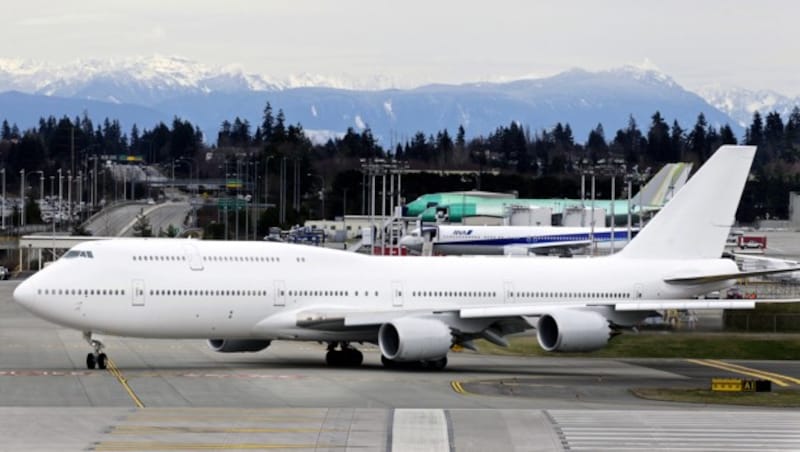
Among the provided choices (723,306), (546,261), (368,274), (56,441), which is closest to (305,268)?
(368,274)

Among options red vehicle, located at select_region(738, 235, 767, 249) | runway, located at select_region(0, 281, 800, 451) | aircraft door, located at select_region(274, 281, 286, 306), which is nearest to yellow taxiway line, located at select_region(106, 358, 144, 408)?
runway, located at select_region(0, 281, 800, 451)

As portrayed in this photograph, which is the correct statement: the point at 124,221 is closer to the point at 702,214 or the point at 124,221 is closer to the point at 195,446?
the point at 702,214

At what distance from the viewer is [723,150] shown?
172ft

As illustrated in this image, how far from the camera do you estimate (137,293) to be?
1766 inches

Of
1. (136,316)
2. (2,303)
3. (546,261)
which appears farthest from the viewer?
(2,303)

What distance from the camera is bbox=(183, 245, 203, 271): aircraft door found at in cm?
4588

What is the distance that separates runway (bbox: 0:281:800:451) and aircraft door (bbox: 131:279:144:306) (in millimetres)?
2031

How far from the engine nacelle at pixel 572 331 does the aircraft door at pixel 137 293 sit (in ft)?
39.9

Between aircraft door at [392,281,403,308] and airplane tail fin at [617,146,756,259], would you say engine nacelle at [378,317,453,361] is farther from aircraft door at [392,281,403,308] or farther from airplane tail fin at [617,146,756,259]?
airplane tail fin at [617,146,756,259]

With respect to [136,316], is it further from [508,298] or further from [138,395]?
[508,298]

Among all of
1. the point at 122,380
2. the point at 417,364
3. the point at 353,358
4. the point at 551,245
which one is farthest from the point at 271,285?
the point at 551,245

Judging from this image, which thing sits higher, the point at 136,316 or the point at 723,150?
the point at 723,150

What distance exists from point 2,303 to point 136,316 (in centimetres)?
3634

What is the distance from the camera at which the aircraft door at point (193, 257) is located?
45.9m
